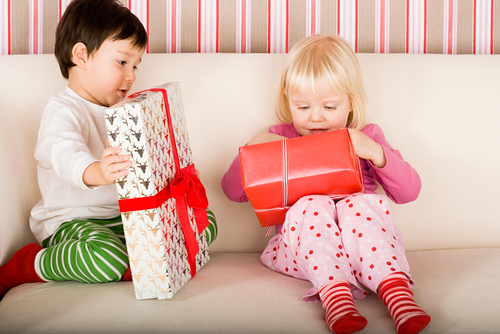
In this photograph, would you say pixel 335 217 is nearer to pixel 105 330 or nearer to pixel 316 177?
pixel 316 177

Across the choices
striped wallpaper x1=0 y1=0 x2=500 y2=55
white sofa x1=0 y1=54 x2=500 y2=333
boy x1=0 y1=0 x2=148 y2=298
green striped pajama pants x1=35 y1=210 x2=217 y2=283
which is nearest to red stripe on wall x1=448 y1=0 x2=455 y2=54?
striped wallpaper x1=0 y1=0 x2=500 y2=55

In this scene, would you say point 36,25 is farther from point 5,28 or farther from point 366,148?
point 366,148

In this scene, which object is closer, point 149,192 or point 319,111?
point 149,192

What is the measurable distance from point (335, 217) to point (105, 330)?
586 millimetres

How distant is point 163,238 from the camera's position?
3.18 feet

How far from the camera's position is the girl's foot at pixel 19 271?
1.11 meters

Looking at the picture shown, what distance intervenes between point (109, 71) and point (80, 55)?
0.31ft

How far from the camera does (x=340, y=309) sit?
34.7 inches

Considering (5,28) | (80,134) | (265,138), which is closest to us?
(80,134)

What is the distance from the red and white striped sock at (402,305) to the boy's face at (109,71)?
904 millimetres

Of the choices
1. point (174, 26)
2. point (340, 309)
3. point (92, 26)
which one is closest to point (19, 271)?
point (92, 26)

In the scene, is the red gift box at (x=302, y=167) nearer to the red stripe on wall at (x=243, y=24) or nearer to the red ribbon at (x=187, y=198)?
the red ribbon at (x=187, y=198)

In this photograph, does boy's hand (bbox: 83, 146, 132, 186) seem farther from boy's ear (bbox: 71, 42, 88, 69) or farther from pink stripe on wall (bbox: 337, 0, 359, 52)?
pink stripe on wall (bbox: 337, 0, 359, 52)

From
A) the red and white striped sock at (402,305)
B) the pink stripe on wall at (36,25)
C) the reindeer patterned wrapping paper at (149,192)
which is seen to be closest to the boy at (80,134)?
the reindeer patterned wrapping paper at (149,192)
